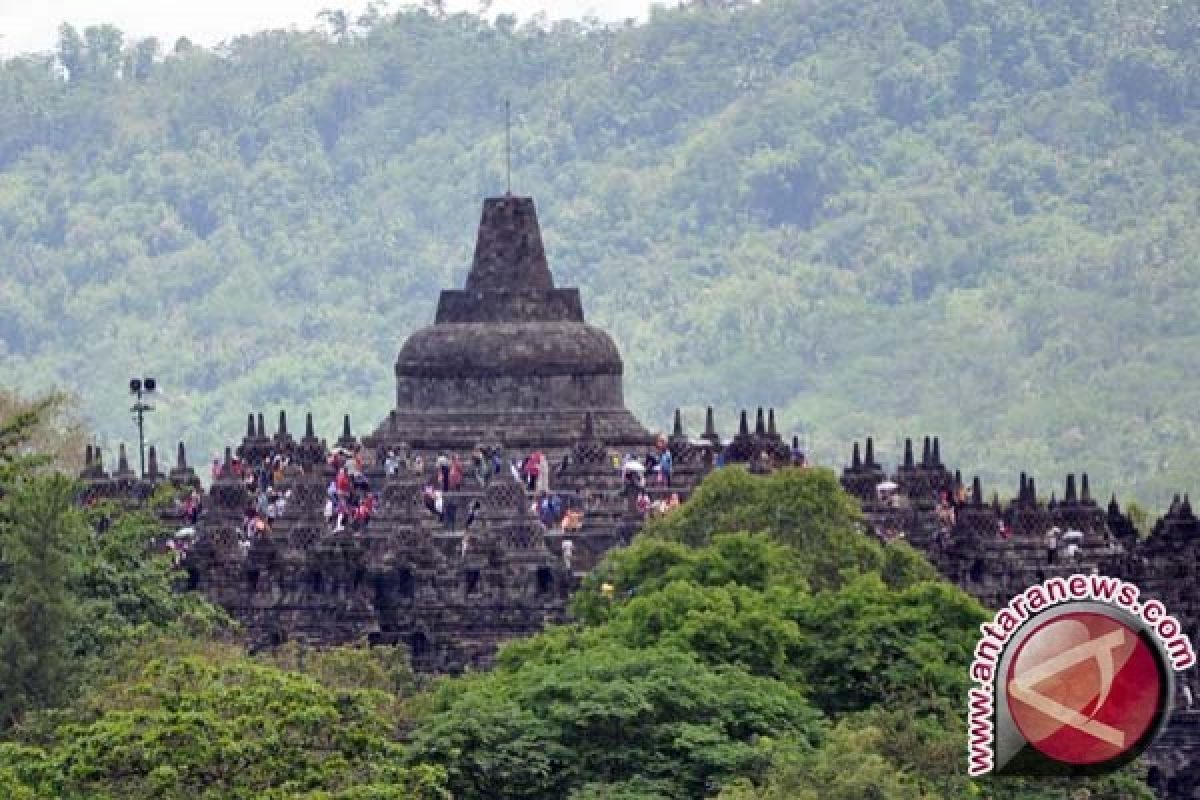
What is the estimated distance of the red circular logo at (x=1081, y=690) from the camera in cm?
5169

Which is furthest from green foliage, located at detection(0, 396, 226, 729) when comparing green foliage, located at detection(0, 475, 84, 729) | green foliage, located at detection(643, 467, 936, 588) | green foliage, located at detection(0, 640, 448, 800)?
→ green foliage, located at detection(643, 467, 936, 588)

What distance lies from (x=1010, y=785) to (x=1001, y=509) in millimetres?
45199

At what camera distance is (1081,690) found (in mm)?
52031

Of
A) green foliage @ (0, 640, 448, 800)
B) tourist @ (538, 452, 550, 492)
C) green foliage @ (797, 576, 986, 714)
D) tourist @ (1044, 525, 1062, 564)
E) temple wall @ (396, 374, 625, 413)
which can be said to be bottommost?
green foliage @ (0, 640, 448, 800)

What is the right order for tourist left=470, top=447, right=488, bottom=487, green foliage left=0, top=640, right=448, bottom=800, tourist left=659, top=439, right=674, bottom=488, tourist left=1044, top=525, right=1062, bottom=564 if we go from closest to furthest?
green foliage left=0, top=640, right=448, bottom=800, tourist left=1044, top=525, right=1062, bottom=564, tourist left=659, top=439, right=674, bottom=488, tourist left=470, top=447, right=488, bottom=487

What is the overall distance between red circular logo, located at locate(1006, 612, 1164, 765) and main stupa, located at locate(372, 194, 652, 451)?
230ft

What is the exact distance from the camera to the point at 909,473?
124 m

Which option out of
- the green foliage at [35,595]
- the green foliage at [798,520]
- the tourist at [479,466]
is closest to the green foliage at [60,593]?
the green foliage at [35,595]

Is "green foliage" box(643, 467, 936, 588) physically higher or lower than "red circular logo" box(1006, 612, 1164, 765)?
higher

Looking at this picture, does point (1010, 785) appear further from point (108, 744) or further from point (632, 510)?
point (632, 510)

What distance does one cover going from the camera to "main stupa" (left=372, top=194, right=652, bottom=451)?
124 m

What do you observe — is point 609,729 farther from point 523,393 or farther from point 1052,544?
point 523,393

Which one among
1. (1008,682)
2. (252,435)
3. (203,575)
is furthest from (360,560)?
(1008,682)

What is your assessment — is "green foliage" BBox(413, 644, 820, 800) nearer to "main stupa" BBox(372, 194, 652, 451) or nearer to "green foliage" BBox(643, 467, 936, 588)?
"green foliage" BBox(643, 467, 936, 588)
